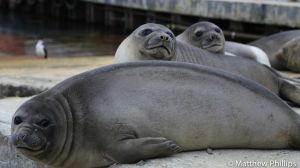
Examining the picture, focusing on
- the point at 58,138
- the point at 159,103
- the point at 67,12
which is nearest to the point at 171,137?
the point at 159,103

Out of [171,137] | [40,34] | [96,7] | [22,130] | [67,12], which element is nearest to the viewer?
[22,130]

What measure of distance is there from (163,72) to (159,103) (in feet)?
0.66

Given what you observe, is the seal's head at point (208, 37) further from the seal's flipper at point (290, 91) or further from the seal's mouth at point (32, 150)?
the seal's mouth at point (32, 150)

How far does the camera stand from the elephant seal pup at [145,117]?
11.0ft

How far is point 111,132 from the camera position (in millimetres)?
3412

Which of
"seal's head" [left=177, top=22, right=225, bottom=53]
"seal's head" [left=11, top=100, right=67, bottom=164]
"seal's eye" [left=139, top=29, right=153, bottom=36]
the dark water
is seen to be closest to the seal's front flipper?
"seal's head" [left=11, top=100, right=67, bottom=164]

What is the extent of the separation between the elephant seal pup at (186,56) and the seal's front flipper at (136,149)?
3.61 ft

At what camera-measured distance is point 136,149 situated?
3.37 m

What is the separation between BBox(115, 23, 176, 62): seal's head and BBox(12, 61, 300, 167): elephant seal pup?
68cm

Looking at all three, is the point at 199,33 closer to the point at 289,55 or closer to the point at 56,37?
the point at 289,55

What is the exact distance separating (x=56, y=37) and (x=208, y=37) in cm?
1188

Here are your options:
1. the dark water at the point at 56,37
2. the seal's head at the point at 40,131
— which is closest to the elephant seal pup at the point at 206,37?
the seal's head at the point at 40,131

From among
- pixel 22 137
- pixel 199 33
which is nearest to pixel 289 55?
pixel 199 33

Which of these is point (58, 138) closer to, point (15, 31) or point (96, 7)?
point (15, 31)
